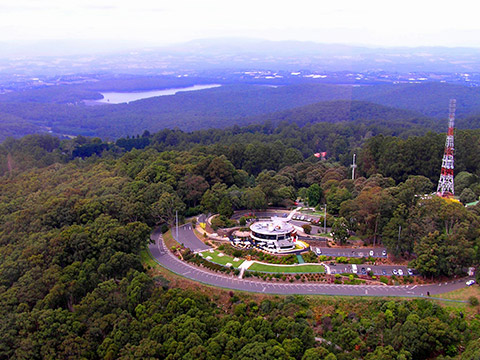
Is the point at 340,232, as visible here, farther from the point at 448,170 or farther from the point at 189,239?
the point at 448,170

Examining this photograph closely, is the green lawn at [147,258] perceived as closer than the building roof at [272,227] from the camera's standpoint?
Yes

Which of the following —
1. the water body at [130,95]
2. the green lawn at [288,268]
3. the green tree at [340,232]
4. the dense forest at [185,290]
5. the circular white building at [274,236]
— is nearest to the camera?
the dense forest at [185,290]

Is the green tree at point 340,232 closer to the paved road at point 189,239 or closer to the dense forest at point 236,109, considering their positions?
the paved road at point 189,239

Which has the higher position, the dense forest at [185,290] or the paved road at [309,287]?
the dense forest at [185,290]

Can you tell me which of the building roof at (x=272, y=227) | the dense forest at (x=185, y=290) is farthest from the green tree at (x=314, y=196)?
the building roof at (x=272, y=227)

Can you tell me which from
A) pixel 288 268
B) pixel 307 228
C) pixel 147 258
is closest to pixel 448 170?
pixel 307 228

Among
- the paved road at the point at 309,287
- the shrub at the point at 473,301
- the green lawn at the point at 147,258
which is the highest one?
the shrub at the point at 473,301

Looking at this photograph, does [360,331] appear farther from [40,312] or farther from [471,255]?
→ [40,312]

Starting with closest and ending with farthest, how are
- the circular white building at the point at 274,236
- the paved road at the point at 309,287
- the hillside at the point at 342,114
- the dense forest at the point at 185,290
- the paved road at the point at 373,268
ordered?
the dense forest at the point at 185,290 → the paved road at the point at 309,287 → the paved road at the point at 373,268 → the circular white building at the point at 274,236 → the hillside at the point at 342,114

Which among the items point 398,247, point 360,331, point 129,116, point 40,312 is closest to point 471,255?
point 398,247
